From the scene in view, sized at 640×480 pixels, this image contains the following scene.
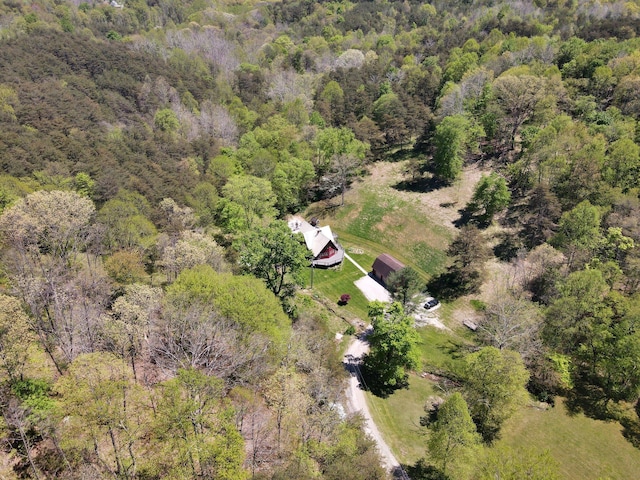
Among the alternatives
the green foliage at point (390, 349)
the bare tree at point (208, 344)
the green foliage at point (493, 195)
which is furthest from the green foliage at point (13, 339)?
the green foliage at point (493, 195)

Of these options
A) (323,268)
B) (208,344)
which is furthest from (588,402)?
(208,344)

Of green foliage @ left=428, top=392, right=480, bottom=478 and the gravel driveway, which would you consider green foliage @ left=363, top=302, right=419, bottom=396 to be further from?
the gravel driveway

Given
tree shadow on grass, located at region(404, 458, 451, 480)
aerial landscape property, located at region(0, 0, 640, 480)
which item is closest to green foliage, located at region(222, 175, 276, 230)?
aerial landscape property, located at region(0, 0, 640, 480)

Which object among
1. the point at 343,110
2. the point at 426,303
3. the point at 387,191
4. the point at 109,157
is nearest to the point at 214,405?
the point at 426,303

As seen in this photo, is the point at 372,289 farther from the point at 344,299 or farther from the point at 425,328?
the point at 425,328

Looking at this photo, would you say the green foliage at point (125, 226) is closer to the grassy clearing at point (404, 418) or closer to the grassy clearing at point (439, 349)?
the grassy clearing at point (404, 418)

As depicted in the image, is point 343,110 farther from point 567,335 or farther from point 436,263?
point 567,335
